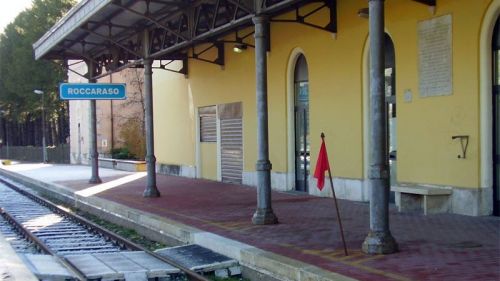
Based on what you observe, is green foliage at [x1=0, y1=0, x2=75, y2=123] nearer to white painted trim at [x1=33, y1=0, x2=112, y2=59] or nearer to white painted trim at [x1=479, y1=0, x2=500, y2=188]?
white painted trim at [x1=33, y1=0, x2=112, y2=59]

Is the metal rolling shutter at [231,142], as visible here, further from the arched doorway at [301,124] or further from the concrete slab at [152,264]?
the concrete slab at [152,264]

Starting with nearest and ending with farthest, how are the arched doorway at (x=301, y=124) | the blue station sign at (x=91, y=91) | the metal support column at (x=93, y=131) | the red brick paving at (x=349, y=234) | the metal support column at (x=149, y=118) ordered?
the red brick paving at (x=349, y=234) → the arched doorway at (x=301, y=124) → the metal support column at (x=149, y=118) → the blue station sign at (x=91, y=91) → the metal support column at (x=93, y=131)

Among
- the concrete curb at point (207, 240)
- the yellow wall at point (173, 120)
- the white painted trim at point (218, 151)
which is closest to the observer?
the concrete curb at point (207, 240)

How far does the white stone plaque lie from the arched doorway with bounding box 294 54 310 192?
455cm

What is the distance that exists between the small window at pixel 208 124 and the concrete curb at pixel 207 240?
5269 mm

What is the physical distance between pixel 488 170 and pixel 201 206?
6.53 metres

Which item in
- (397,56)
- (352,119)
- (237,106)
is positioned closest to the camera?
(397,56)

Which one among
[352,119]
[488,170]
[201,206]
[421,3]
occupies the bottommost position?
[201,206]

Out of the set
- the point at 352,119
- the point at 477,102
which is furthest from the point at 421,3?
the point at 352,119

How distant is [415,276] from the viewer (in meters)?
6.81

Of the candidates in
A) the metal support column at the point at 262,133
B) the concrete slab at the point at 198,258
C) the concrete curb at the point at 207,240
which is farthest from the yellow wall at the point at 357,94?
the concrete slab at the point at 198,258

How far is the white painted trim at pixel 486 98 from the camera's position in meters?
10.7

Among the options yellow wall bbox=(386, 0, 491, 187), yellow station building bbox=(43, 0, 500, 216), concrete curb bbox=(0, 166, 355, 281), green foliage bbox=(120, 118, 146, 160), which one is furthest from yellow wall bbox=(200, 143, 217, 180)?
green foliage bbox=(120, 118, 146, 160)

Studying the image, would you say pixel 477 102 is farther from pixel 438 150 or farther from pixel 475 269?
pixel 475 269
